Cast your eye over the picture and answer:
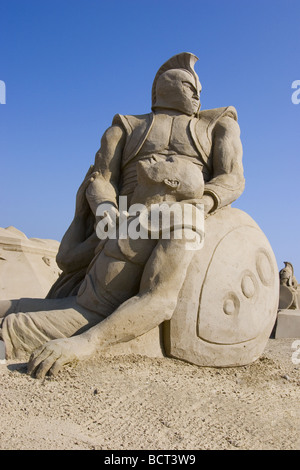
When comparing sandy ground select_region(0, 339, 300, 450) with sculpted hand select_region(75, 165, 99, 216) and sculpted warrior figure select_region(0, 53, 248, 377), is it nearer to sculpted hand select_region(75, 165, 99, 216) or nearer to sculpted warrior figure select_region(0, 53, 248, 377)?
sculpted warrior figure select_region(0, 53, 248, 377)

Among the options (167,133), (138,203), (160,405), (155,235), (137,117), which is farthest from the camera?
(137,117)

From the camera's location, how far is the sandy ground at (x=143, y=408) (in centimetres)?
221

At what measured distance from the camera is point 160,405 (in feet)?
8.57

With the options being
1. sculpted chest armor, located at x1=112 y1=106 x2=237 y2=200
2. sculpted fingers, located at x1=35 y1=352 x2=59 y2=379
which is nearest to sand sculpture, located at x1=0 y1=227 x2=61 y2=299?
sculpted chest armor, located at x1=112 y1=106 x2=237 y2=200

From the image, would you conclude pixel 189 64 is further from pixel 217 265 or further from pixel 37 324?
pixel 37 324

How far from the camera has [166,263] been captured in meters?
3.14

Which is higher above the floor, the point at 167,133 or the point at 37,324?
the point at 167,133

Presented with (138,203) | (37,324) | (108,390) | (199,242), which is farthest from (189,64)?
(108,390)

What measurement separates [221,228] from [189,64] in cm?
155

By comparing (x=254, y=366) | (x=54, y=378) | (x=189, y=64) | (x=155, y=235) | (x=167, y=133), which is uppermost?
(x=189, y=64)

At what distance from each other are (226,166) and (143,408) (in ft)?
6.87

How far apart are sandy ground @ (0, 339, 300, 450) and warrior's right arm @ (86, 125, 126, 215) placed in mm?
1501

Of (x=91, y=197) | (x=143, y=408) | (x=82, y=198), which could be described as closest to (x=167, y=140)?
(x=91, y=197)

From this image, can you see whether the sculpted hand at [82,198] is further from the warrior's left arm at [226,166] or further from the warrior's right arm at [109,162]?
the warrior's left arm at [226,166]
